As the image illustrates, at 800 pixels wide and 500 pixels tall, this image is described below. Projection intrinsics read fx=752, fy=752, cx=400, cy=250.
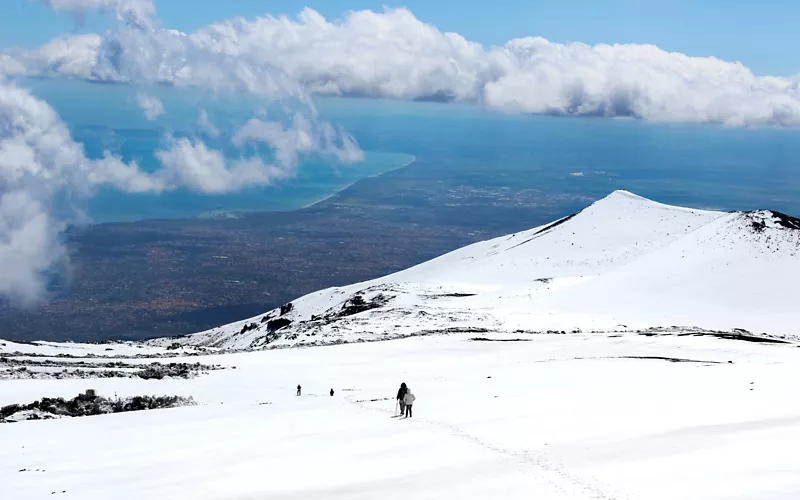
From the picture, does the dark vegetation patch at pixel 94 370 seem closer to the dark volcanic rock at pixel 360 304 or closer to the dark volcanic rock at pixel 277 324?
the dark volcanic rock at pixel 360 304

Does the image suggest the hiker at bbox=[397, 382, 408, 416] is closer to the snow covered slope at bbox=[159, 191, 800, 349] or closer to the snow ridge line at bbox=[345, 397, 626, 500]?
the snow ridge line at bbox=[345, 397, 626, 500]

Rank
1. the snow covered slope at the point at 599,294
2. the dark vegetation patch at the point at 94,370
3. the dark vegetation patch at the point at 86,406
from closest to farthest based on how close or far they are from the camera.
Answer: the dark vegetation patch at the point at 86,406
the dark vegetation patch at the point at 94,370
the snow covered slope at the point at 599,294

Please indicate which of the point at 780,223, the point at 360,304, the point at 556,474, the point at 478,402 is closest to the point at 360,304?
the point at 360,304

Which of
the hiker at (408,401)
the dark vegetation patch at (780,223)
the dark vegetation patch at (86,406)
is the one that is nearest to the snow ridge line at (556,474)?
the hiker at (408,401)

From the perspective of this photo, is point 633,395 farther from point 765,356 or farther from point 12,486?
point 12,486

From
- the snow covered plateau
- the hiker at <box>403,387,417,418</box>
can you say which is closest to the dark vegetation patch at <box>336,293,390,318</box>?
the snow covered plateau
